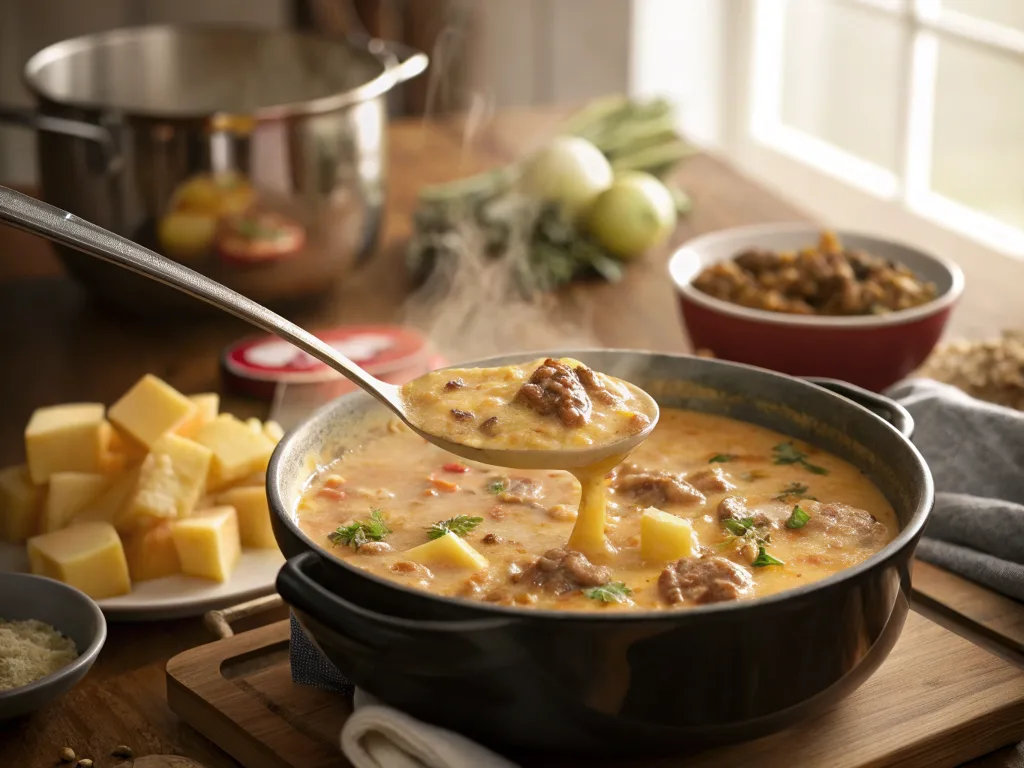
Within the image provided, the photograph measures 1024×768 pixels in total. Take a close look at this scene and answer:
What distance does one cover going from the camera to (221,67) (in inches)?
141

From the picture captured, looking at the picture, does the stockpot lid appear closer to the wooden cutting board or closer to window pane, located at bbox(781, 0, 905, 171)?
the wooden cutting board

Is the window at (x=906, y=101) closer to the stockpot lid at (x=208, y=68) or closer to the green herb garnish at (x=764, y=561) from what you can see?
the stockpot lid at (x=208, y=68)

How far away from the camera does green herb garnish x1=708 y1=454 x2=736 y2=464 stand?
2039 millimetres

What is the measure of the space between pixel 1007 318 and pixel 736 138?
10.9 ft

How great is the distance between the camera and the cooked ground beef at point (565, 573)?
164 cm

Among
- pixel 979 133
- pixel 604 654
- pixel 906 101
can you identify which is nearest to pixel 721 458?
pixel 604 654

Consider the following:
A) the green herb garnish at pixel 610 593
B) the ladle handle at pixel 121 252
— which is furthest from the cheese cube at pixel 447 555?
the ladle handle at pixel 121 252

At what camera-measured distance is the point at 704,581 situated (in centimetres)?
161

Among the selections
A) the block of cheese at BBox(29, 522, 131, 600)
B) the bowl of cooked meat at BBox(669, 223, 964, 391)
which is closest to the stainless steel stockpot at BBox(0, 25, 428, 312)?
the bowl of cooked meat at BBox(669, 223, 964, 391)

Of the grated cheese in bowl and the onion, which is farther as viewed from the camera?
the onion

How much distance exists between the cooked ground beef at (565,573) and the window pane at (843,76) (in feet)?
13.2

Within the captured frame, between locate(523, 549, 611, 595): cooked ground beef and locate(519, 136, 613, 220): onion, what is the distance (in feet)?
6.17

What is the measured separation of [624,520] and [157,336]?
62.0 inches

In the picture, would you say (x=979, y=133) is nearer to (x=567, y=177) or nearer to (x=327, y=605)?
(x=567, y=177)
